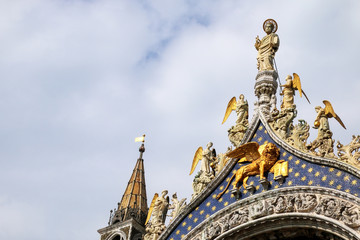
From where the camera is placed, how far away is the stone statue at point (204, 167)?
1639 cm

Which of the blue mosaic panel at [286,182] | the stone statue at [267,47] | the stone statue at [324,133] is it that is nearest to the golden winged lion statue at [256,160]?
the blue mosaic panel at [286,182]

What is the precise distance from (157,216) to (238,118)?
3211mm

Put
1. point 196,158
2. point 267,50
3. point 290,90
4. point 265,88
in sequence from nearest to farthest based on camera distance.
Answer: point 290,90
point 265,88
point 196,158
point 267,50

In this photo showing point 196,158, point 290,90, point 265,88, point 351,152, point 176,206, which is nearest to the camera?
point 351,152

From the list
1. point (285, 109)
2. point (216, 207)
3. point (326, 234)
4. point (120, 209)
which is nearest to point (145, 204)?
point (120, 209)

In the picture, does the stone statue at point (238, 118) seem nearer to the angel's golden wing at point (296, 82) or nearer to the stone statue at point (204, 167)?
the stone statue at point (204, 167)

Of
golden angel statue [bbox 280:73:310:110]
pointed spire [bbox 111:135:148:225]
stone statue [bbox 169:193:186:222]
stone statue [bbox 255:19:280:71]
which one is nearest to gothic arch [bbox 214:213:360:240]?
stone statue [bbox 169:193:186:222]

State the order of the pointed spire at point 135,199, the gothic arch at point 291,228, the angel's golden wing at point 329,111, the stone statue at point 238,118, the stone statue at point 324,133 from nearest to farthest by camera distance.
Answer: the gothic arch at point 291,228, the stone statue at point 324,133, the angel's golden wing at point 329,111, the stone statue at point 238,118, the pointed spire at point 135,199

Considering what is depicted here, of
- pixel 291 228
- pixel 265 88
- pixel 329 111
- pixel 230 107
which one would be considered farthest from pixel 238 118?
pixel 291 228

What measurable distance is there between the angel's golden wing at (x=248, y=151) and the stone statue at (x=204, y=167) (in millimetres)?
870

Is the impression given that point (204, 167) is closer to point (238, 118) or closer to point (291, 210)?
point (238, 118)

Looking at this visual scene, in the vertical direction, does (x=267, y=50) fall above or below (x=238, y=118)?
above

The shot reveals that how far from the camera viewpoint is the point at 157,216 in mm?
16859

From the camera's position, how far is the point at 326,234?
1377cm
